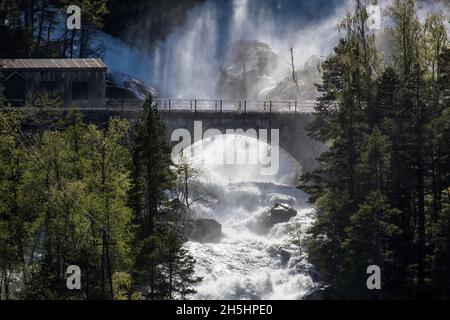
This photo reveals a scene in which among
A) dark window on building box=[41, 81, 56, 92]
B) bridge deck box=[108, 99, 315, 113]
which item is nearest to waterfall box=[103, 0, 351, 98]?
bridge deck box=[108, 99, 315, 113]

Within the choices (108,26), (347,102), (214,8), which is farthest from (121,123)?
(214,8)

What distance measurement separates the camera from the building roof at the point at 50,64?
9356 cm

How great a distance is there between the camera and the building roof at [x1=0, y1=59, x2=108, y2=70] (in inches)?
3684

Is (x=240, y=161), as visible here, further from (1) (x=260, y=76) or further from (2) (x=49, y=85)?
(1) (x=260, y=76)

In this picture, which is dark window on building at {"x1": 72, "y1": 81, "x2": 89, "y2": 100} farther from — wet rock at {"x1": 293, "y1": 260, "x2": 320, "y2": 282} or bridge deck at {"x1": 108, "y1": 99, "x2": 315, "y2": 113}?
wet rock at {"x1": 293, "y1": 260, "x2": 320, "y2": 282}

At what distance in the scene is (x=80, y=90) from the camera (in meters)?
94.8

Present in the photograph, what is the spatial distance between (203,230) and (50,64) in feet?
61.0

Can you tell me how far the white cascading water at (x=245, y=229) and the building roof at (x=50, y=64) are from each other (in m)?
11.7

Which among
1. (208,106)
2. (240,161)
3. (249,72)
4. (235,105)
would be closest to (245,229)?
(240,161)

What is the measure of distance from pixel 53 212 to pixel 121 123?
9.11 meters

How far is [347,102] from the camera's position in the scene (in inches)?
3039


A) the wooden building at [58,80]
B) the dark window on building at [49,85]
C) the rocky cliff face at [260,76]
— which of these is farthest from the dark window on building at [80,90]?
the rocky cliff face at [260,76]

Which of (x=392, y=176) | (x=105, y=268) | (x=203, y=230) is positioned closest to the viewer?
(x=105, y=268)

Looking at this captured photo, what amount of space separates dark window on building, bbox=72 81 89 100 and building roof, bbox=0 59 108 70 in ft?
4.15
